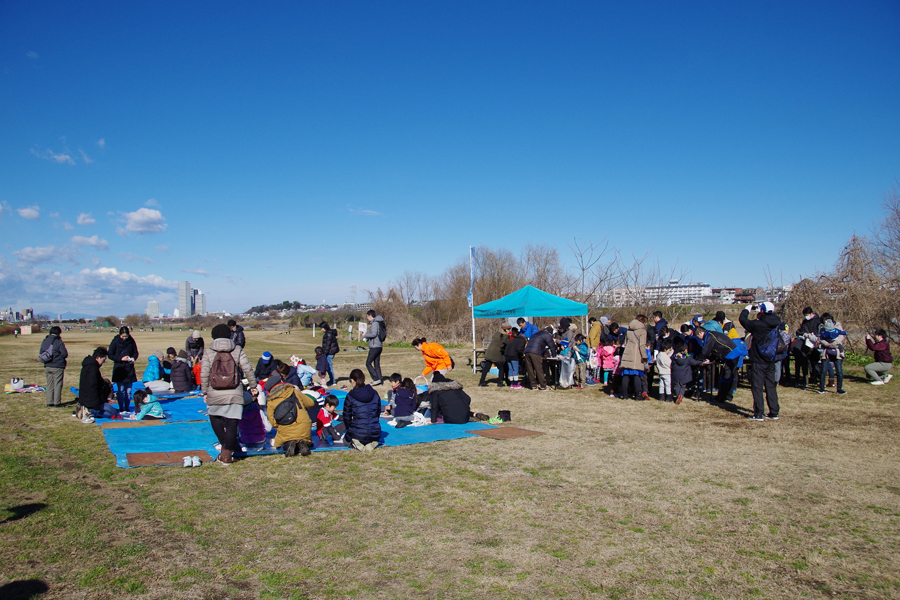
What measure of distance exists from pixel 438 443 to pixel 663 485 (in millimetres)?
3278

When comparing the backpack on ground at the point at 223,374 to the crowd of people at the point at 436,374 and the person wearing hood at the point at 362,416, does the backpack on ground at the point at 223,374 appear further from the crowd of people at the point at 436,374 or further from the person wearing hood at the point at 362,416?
the person wearing hood at the point at 362,416

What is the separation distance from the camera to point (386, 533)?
14.7 feet

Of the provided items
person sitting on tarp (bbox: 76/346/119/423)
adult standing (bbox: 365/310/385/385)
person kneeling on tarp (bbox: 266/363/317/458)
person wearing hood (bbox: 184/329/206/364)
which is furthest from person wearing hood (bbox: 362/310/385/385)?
person kneeling on tarp (bbox: 266/363/317/458)

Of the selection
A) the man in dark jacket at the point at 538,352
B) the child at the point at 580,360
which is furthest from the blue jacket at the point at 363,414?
the child at the point at 580,360

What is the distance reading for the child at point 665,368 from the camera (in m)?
11.1

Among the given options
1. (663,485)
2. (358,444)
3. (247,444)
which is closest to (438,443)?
(358,444)

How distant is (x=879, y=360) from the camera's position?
1271cm

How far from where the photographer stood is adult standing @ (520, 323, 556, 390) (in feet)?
41.9

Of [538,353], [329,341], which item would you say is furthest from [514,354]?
[329,341]

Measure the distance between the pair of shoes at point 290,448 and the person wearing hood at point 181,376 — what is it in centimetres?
699

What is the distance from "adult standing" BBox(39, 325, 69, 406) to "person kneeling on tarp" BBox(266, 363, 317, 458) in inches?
233

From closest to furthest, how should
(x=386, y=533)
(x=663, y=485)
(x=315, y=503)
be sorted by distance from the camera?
(x=386, y=533)
(x=315, y=503)
(x=663, y=485)

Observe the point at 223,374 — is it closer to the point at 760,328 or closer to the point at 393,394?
the point at 393,394

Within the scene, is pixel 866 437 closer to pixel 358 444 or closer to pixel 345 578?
pixel 358 444
